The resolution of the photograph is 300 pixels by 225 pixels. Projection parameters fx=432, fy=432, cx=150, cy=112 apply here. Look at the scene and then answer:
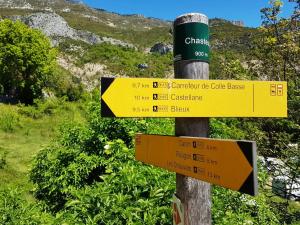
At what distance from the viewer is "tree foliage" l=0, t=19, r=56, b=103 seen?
41500 millimetres

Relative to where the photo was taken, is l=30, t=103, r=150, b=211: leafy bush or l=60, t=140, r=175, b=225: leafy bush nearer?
l=60, t=140, r=175, b=225: leafy bush

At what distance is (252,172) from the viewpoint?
233 cm

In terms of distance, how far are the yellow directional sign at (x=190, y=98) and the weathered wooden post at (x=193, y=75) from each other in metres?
0.18

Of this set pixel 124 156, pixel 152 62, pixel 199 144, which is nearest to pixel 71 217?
pixel 124 156

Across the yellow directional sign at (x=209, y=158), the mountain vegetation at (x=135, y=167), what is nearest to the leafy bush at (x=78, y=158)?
the mountain vegetation at (x=135, y=167)

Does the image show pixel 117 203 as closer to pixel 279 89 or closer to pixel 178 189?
pixel 178 189

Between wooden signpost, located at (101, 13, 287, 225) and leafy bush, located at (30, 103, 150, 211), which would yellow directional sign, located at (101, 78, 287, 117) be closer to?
wooden signpost, located at (101, 13, 287, 225)

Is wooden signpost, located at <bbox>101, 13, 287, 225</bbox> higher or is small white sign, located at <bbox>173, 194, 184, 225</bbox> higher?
wooden signpost, located at <bbox>101, 13, 287, 225</bbox>

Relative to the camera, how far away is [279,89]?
3105 mm

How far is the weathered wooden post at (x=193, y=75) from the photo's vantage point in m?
3.13

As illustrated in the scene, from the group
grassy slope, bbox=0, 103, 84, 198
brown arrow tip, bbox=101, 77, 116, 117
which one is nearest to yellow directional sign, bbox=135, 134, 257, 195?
brown arrow tip, bbox=101, 77, 116, 117

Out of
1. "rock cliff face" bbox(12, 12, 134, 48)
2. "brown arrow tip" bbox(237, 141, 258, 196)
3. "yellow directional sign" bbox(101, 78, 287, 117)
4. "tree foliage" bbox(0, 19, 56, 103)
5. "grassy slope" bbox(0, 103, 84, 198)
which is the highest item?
"rock cliff face" bbox(12, 12, 134, 48)

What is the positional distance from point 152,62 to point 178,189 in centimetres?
10531

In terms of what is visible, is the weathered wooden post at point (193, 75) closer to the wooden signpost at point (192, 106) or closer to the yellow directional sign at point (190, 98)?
the wooden signpost at point (192, 106)
